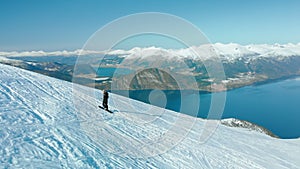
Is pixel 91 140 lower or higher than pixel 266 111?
higher

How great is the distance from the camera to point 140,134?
12859 mm

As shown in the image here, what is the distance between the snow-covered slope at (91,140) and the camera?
8.44 metres

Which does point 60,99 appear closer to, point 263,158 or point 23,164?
point 23,164

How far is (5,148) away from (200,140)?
1042cm

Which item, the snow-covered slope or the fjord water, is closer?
the snow-covered slope

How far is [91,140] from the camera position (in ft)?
34.3

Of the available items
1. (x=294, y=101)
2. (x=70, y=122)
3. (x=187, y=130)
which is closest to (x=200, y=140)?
(x=187, y=130)

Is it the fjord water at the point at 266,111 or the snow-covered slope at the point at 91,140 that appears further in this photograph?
the fjord water at the point at 266,111

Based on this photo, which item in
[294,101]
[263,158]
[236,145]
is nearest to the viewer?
[263,158]

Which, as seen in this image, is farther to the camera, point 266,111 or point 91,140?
point 266,111

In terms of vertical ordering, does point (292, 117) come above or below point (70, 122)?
below

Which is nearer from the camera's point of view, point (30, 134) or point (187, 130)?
point (30, 134)

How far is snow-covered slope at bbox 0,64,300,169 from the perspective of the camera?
8.44 metres

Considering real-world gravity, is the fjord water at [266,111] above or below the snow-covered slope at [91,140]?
below
